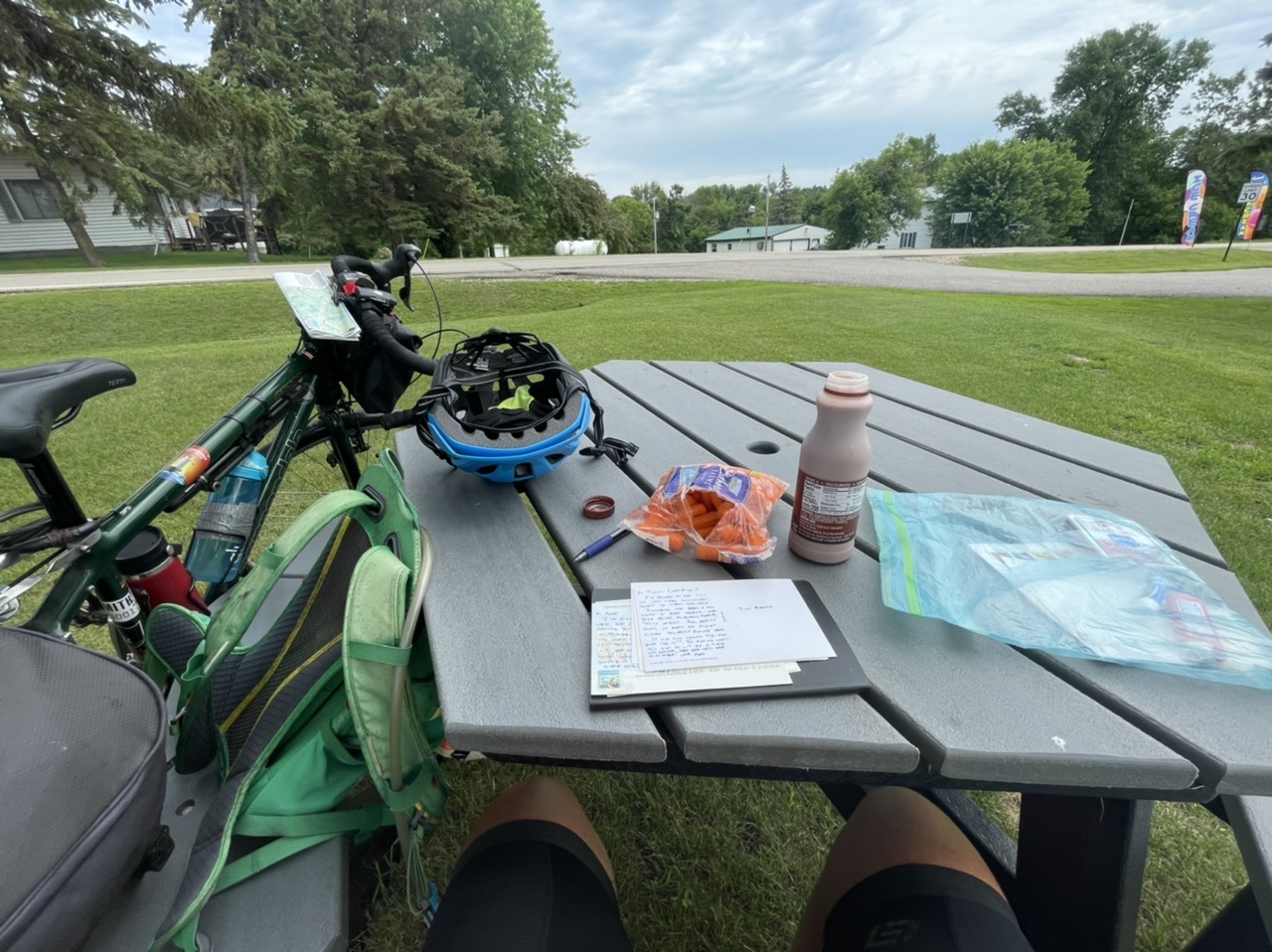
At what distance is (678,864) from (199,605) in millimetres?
1306

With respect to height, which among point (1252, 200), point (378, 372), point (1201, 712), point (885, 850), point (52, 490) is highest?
point (1252, 200)

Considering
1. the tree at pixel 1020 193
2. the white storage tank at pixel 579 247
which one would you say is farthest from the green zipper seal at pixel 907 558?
the tree at pixel 1020 193

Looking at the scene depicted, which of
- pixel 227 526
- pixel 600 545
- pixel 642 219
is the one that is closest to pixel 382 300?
pixel 227 526

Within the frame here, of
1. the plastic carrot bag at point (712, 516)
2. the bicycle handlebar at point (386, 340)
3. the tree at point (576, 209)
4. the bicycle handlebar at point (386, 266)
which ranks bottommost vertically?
the plastic carrot bag at point (712, 516)

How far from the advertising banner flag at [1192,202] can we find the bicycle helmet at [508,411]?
3375 centimetres

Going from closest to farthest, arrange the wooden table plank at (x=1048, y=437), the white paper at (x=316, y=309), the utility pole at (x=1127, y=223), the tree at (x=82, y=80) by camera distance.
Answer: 1. the wooden table plank at (x=1048, y=437)
2. the white paper at (x=316, y=309)
3. the tree at (x=82, y=80)
4. the utility pole at (x=1127, y=223)

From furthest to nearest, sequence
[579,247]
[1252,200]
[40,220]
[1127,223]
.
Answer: [1127,223]
[579,247]
[1252,200]
[40,220]

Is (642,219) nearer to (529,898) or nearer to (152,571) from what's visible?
(152,571)

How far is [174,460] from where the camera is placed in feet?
4.45

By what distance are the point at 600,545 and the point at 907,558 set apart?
48 centimetres

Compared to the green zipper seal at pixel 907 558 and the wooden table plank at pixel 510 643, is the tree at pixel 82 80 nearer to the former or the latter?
the wooden table plank at pixel 510 643

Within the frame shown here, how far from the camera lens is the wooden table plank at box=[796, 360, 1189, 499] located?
4.19 feet

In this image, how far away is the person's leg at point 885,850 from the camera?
89 centimetres

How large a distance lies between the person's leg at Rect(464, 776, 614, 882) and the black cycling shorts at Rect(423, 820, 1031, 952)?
0.9 inches
